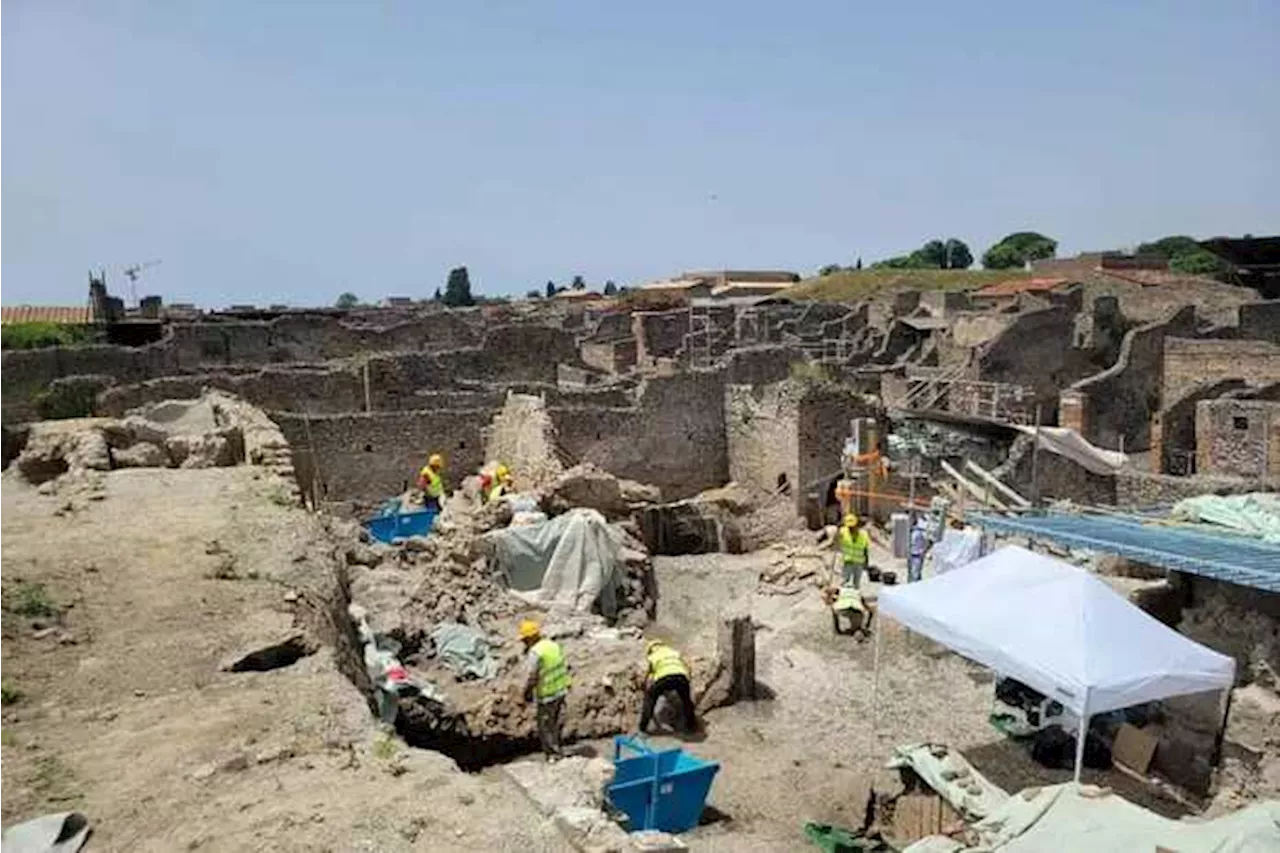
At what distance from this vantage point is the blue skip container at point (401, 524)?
57.5ft

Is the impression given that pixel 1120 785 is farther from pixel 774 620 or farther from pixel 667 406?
pixel 667 406

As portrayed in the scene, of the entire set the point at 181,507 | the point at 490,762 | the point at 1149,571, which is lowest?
the point at 490,762

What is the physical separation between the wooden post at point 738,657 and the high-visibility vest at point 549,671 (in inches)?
96.3

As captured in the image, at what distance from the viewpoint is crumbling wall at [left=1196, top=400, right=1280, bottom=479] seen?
647 inches

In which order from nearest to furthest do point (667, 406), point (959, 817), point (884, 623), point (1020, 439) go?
1. point (959, 817)
2. point (884, 623)
3. point (1020, 439)
4. point (667, 406)

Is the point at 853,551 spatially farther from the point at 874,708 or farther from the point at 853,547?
the point at 874,708

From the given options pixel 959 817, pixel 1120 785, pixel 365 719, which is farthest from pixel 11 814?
pixel 1120 785

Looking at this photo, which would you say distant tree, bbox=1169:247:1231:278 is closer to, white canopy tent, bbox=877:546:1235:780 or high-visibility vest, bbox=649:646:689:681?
white canopy tent, bbox=877:546:1235:780

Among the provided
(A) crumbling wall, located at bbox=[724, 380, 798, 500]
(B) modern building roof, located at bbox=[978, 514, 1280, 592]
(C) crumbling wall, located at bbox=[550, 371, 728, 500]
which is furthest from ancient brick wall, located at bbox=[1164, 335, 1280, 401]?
(B) modern building roof, located at bbox=[978, 514, 1280, 592]

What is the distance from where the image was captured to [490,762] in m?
10.4

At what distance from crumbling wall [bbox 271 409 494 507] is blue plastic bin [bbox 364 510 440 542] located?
2.29m

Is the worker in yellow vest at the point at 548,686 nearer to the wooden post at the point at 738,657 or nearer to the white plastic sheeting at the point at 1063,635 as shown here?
the wooden post at the point at 738,657

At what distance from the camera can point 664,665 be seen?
10.8 metres

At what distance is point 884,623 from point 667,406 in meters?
8.56
